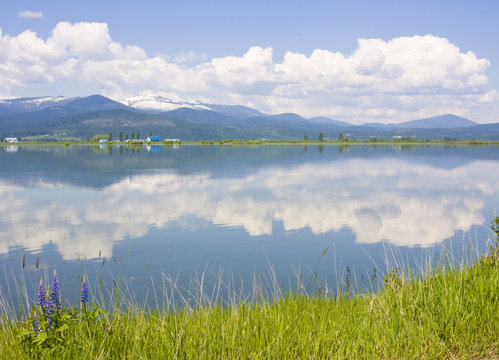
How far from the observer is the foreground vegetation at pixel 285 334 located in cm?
474

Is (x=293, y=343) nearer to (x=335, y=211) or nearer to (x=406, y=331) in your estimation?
(x=406, y=331)

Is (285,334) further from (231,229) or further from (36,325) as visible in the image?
(231,229)

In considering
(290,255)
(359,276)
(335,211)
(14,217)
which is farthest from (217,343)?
(14,217)

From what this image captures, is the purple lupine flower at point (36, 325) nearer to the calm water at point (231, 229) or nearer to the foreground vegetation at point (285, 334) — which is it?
the foreground vegetation at point (285, 334)

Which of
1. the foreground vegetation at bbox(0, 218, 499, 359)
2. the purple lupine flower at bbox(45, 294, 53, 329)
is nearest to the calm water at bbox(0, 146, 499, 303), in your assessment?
the foreground vegetation at bbox(0, 218, 499, 359)

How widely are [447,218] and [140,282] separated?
16.6 metres

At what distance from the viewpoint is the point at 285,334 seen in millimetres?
5602

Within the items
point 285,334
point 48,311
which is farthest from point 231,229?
point 48,311

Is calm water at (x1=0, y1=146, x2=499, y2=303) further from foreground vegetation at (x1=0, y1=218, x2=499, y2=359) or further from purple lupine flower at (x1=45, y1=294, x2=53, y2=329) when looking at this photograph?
purple lupine flower at (x1=45, y1=294, x2=53, y2=329)

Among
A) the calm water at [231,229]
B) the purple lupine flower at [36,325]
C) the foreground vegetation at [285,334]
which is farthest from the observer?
the calm water at [231,229]

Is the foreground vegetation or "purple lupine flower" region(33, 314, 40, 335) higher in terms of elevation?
"purple lupine flower" region(33, 314, 40, 335)

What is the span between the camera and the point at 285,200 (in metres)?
26.9

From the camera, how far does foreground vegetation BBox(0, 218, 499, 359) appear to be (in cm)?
474

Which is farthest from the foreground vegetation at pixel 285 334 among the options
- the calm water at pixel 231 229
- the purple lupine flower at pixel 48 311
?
the calm water at pixel 231 229
